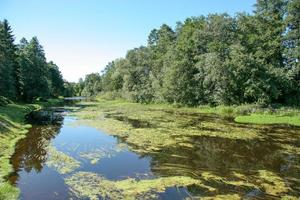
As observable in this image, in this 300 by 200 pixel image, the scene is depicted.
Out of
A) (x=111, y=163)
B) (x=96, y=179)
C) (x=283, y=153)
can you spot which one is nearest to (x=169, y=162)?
(x=111, y=163)

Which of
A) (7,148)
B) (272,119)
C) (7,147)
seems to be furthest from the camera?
(272,119)

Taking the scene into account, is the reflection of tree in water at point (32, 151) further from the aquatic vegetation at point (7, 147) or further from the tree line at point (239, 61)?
the tree line at point (239, 61)

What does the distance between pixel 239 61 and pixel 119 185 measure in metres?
41.7

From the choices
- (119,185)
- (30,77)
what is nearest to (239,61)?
(30,77)

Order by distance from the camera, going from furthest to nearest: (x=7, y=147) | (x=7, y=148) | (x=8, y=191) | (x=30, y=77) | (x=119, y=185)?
(x=30, y=77), (x=7, y=147), (x=7, y=148), (x=119, y=185), (x=8, y=191)

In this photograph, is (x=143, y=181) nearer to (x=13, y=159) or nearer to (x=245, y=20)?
(x=13, y=159)

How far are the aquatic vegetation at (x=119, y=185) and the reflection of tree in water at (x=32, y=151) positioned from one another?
3288 millimetres

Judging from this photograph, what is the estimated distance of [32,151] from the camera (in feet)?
72.0

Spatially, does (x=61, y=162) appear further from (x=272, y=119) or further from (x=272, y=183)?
(x=272, y=119)

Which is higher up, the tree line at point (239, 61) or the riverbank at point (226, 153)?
the tree line at point (239, 61)

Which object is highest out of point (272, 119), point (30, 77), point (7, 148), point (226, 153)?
point (30, 77)

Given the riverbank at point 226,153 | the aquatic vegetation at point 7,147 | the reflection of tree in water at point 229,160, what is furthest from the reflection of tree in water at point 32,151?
the reflection of tree in water at point 229,160

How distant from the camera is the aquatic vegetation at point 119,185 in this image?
1364 cm

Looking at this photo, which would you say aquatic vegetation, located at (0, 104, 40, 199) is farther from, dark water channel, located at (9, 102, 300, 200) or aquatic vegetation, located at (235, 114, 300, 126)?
aquatic vegetation, located at (235, 114, 300, 126)
